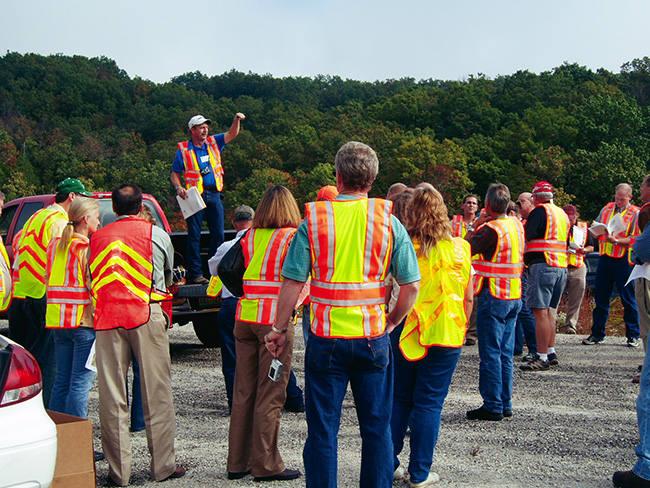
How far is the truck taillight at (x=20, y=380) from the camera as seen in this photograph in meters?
3.14

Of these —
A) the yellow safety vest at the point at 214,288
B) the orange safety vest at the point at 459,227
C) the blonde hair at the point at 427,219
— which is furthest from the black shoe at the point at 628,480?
the orange safety vest at the point at 459,227

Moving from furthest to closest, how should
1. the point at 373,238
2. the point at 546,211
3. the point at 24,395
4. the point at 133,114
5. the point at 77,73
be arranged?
the point at 77,73, the point at 133,114, the point at 546,211, the point at 373,238, the point at 24,395

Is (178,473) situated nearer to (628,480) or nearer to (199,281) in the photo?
(628,480)

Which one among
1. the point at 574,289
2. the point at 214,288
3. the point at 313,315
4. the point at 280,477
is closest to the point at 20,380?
the point at 313,315

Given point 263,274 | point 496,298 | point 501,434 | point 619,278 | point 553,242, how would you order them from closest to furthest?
point 263,274, point 501,434, point 496,298, point 553,242, point 619,278

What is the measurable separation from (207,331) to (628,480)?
6.44 meters

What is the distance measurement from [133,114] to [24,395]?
302 feet

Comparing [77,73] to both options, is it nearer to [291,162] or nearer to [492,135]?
[291,162]

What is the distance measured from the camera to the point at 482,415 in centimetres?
606

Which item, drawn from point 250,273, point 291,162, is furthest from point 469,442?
point 291,162

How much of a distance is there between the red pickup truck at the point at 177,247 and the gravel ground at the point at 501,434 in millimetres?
759

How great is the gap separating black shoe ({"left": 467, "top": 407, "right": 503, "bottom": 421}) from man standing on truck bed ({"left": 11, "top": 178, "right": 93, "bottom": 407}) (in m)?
3.63

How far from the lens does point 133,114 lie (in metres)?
90.4

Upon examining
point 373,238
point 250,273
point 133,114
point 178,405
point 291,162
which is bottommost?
point 178,405
